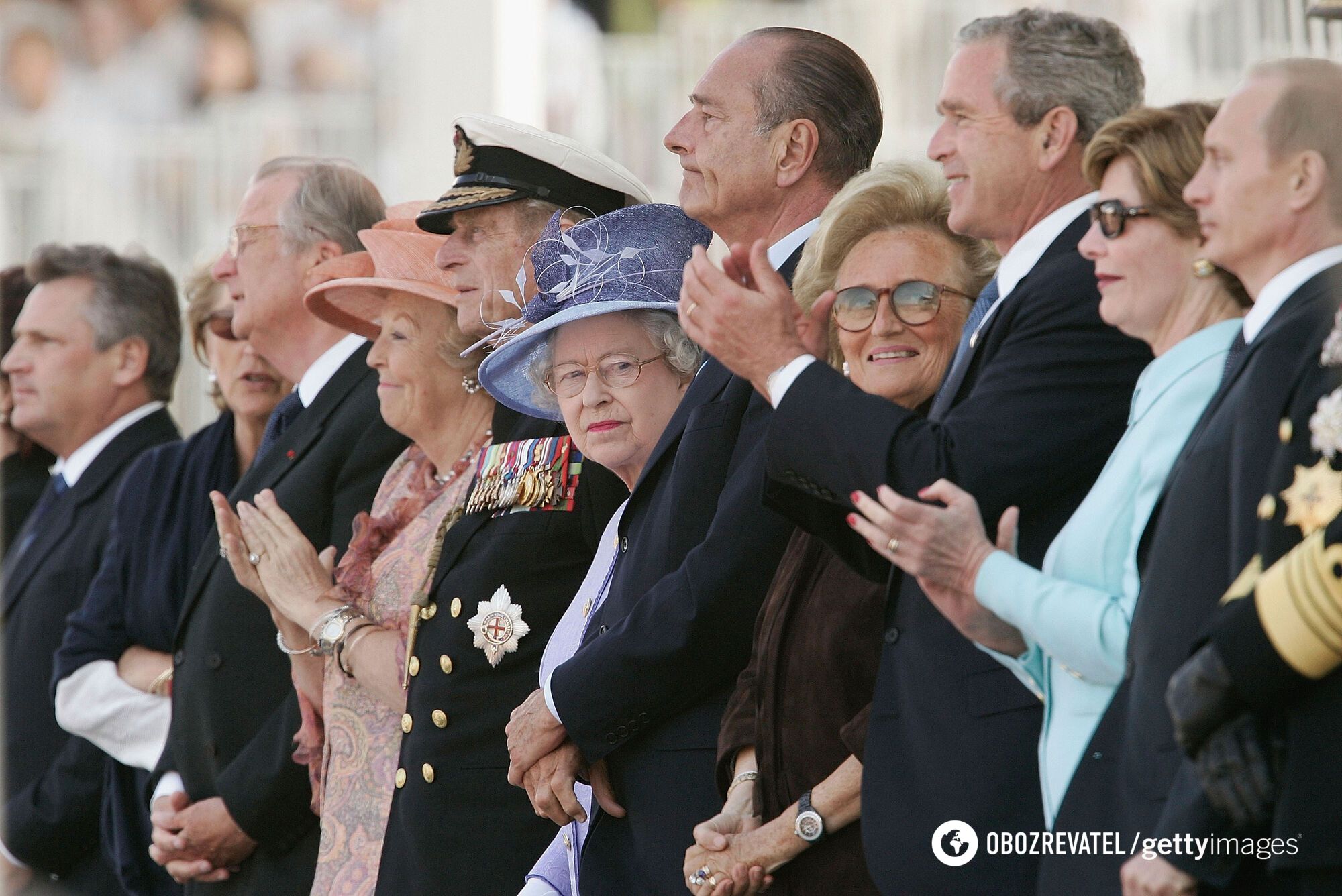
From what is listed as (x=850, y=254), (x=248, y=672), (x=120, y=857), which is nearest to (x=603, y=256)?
(x=850, y=254)

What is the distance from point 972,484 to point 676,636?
754 millimetres

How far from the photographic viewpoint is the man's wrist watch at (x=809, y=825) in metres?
3.05

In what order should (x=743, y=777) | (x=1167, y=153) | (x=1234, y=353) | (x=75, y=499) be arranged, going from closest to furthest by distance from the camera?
(x=1234, y=353)
(x=1167, y=153)
(x=743, y=777)
(x=75, y=499)

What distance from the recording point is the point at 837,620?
315 cm

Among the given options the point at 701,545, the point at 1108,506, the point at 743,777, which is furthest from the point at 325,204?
the point at 1108,506

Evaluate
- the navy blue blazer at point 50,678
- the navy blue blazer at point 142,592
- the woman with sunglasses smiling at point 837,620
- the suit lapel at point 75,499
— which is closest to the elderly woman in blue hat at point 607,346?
the woman with sunglasses smiling at point 837,620

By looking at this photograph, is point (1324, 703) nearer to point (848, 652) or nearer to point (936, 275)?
point (848, 652)

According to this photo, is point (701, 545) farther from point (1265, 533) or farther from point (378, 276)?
point (378, 276)

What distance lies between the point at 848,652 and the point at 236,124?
752 centimetres

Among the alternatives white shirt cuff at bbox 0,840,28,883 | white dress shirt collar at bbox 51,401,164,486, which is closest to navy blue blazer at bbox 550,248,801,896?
white shirt cuff at bbox 0,840,28,883

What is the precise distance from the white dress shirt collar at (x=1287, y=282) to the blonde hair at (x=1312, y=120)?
0.17 feet

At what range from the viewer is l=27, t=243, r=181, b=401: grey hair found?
6.48 m

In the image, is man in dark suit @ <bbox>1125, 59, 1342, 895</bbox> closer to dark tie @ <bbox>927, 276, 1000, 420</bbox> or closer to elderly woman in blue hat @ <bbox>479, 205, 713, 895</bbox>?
dark tie @ <bbox>927, 276, 1000, 420</bbox>

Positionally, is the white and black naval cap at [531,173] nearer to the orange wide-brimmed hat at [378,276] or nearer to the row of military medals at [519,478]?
the orange wide-brimmed hat at [378,276]
